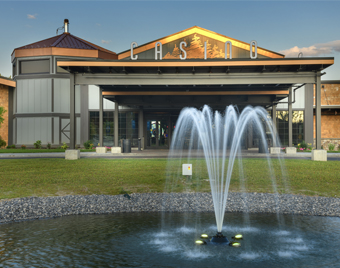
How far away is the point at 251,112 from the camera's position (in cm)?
3162

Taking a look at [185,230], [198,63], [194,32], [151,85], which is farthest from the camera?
[194,32]

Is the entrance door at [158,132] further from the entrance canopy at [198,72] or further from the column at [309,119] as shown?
the column at [309,119]

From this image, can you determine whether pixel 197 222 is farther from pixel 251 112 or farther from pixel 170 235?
pixel 251 112

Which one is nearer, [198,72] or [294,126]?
[198,72]

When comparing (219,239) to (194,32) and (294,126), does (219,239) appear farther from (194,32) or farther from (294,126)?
(294,126)

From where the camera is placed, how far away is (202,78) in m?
22.3

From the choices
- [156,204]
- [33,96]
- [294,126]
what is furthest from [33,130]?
[156,204]

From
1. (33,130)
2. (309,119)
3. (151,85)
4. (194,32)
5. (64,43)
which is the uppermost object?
(64,43)

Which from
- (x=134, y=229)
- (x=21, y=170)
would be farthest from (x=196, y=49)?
(x=134, y=229)

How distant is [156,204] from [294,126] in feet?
94.7

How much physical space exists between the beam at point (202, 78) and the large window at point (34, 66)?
55.1 ft

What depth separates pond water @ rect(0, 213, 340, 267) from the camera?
6.54 metres

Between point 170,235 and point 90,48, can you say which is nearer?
point 170,235

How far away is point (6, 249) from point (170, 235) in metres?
3.58
